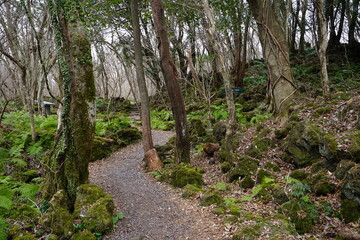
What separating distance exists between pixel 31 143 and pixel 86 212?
552 cm

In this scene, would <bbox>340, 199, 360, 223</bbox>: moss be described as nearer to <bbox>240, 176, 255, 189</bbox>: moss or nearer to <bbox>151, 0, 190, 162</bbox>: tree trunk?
<bbox>240, 176, 255, 189</bbox>: moss

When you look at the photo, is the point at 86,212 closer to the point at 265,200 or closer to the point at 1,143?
the point at 265,200

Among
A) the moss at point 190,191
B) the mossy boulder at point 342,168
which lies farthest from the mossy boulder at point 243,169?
the mossy boulder at point 342,168

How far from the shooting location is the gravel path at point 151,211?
4.48m

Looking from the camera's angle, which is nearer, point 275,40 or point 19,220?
point 19,220

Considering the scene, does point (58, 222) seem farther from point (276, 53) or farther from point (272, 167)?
point (276, 53)

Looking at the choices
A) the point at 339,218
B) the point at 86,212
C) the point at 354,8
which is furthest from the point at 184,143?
the point at 354,8

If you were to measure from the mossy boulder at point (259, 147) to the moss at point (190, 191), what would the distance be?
2.00 metres

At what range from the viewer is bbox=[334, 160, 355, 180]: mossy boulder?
4789mm

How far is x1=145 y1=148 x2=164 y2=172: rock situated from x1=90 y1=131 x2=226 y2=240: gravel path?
0.33 meters

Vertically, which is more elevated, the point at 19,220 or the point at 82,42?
the point at 82,42

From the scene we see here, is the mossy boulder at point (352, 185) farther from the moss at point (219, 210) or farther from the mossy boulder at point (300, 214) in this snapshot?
the moss at point (219, 210)

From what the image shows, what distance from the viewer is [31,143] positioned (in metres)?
8.89

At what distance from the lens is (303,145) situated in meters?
6.20
